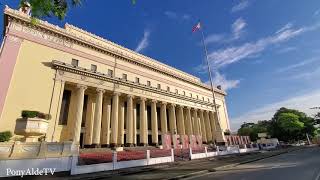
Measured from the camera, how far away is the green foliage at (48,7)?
23.7 feet

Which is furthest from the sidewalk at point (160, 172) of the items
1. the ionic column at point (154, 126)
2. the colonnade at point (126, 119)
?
the ionic column at point (154, 126)

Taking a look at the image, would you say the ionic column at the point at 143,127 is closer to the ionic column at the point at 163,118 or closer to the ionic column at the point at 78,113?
the ionic column at the point at 163,118

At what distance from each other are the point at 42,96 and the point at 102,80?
8480mm

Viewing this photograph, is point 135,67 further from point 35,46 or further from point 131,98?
point 35,46

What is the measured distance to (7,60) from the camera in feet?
77.0

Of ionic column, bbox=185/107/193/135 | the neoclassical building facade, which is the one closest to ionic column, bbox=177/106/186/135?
the neoclassical building facade

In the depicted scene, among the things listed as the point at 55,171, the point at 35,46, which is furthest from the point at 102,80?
the point at 55,171

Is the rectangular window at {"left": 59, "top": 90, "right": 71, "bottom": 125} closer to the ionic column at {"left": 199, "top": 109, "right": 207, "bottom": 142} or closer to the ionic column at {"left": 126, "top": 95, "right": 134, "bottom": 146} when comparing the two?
the ionic column at {"left": 126, "top": 95, "right": 134, "bottom": 146}

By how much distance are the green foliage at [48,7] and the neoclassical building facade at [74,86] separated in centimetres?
1798

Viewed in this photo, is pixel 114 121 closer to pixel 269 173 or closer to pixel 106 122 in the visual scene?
pixel 106 122

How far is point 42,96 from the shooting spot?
25062 millimetres

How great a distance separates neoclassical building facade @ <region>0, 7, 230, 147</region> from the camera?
939 inches

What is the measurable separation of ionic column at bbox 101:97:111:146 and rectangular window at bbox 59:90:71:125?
5.54 metres

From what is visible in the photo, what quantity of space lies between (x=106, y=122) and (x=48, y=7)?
25.6m
